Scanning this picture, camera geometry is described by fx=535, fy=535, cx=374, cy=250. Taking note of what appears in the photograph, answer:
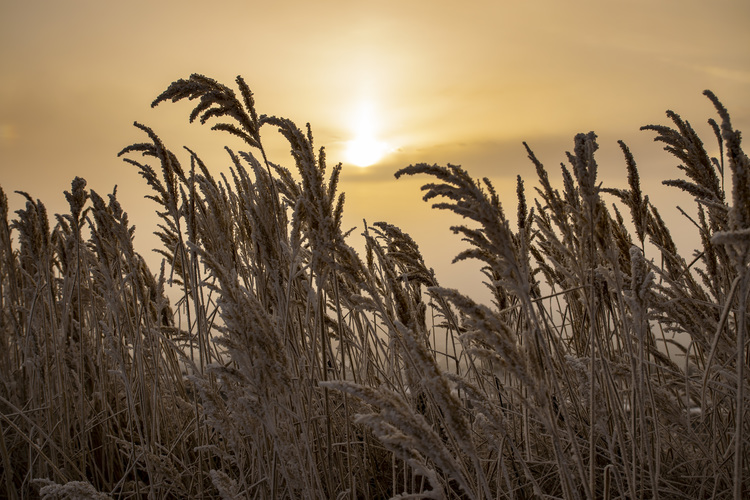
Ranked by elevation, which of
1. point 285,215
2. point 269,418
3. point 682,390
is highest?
point 285,215

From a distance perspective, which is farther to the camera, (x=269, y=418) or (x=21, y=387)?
(x=21, y=387)

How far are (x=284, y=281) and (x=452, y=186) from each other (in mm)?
1288

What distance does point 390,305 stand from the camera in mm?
2162

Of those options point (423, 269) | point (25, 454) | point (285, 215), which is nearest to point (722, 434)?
point (423, 269)

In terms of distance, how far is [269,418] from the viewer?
1.31m

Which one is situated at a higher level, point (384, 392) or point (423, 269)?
point (423, 269)

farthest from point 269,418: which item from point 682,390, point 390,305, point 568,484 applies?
point 682,390

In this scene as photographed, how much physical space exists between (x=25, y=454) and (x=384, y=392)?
3.16 m

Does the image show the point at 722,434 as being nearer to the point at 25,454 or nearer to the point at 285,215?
the point at 285,215

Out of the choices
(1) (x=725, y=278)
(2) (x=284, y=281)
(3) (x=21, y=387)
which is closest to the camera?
(1) (x=725, y=278)

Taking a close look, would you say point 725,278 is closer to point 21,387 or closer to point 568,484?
point 568,484

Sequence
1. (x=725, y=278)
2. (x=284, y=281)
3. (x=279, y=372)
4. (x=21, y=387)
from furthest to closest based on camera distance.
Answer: (x=21, y=387), (x=284, y=281), (x=725, y=278), (x=279, y=372)

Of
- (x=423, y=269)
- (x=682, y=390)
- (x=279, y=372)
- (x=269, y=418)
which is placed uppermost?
(x=423, y=269)

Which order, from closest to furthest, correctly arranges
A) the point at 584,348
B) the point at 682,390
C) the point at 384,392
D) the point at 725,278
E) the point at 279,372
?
the point at 384,392
the point at 279,372
the point at 725,278
the point at 584,348
the point at 682,390
